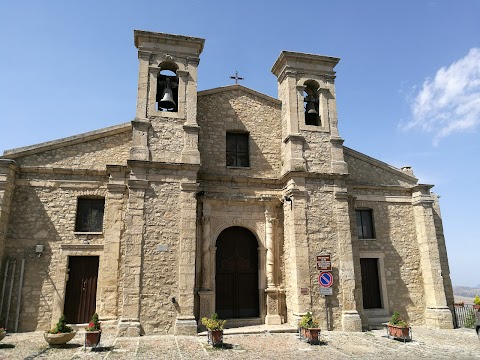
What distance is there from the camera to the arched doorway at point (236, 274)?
12578mm

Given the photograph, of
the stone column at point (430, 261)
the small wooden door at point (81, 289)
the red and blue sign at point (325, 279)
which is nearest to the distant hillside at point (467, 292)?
the stone column at point (430, 261)

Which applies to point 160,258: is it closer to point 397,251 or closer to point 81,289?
point 81,289

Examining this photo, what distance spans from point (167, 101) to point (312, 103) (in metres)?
5.92

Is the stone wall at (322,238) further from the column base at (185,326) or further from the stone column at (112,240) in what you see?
the stone column at (112,240)

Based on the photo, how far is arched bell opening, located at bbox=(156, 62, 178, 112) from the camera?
13.1m

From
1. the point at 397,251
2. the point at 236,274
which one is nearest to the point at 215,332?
the point at 236,274

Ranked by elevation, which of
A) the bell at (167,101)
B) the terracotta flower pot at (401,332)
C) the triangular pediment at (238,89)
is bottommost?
the terracotta flower pot at (401,332)

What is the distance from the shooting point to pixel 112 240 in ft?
39.1

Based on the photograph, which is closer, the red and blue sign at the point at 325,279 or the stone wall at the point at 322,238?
the red and blue sign at the point at 325,279

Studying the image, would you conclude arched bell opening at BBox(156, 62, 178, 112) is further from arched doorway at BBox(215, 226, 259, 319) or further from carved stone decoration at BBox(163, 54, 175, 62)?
arched doorway at BBox(215, 226, 259, 319)

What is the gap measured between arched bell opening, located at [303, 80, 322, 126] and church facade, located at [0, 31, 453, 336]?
2.6 inches

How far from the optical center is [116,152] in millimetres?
13000

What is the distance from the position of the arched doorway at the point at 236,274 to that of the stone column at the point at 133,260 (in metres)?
2.89

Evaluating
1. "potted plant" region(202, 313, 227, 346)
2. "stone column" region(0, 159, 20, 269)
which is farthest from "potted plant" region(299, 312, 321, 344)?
"stone column" region(0, 159, 20, 269)
